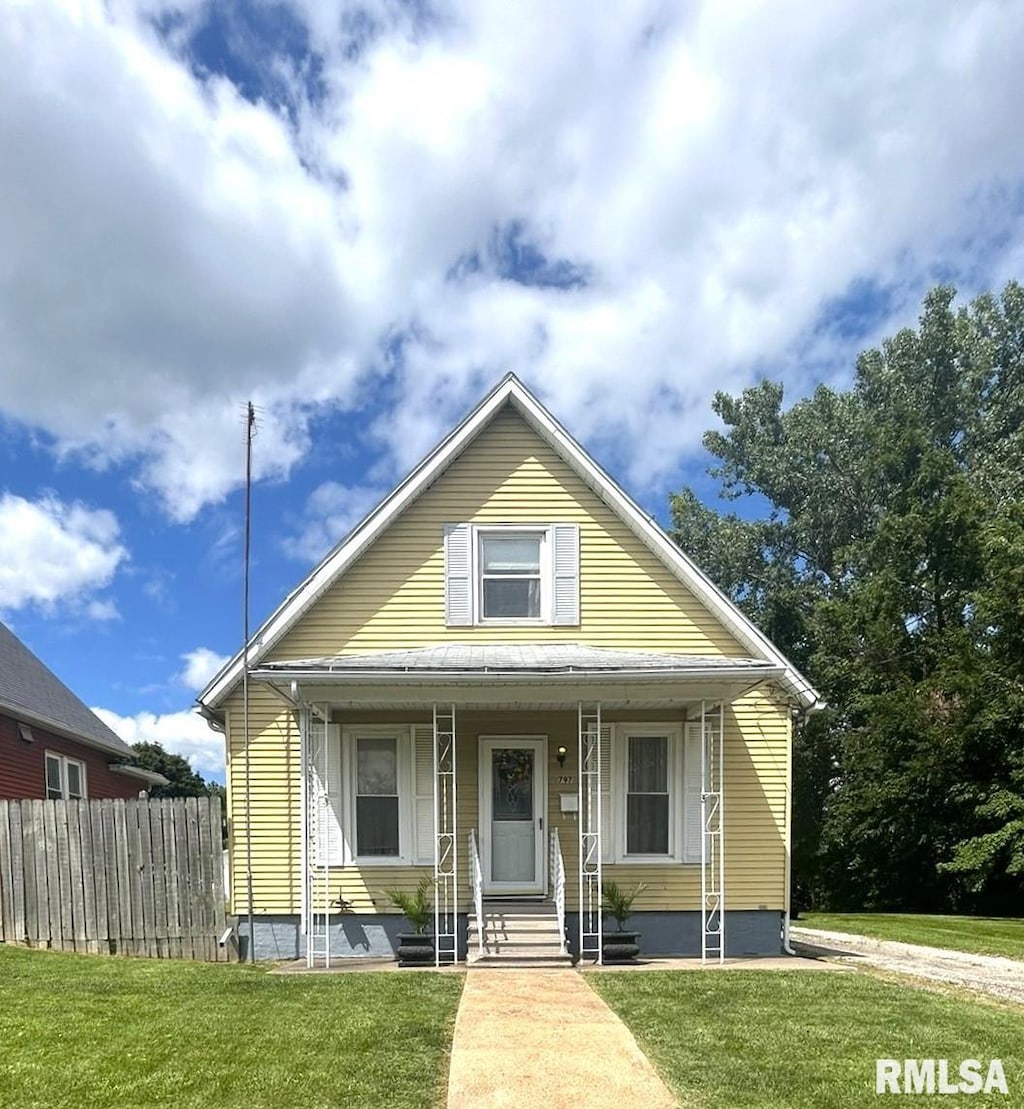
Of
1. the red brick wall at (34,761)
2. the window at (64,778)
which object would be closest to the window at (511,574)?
the red brick wall at (34,761)

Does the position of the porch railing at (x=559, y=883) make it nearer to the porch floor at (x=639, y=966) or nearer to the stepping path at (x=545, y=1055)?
the porch floor at (x=639, y=966)

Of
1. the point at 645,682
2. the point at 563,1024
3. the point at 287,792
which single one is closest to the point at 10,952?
the point at 287,792

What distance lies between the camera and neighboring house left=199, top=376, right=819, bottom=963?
10648mm

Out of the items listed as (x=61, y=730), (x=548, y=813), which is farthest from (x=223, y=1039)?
(x=61, y=730)

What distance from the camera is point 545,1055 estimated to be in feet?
19.9

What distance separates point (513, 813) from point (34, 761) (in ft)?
40.1

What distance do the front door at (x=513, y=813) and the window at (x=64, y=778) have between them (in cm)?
1157

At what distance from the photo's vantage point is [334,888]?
10750 mm

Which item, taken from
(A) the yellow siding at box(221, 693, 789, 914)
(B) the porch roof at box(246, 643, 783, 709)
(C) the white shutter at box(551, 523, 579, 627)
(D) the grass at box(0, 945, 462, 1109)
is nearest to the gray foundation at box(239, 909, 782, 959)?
(A) the yellow siding at box(221, 693, 789, 914)

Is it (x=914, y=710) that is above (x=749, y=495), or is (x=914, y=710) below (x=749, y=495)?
below

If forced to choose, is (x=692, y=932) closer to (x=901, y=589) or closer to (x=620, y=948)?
(x=620, y=948)

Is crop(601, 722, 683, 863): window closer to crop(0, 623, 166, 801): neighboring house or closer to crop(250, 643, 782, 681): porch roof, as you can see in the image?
crop(250, 643, 782, 681): porch roof

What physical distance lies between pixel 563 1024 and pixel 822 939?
8.73 meters

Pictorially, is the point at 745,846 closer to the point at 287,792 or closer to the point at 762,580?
the point at 287,792
